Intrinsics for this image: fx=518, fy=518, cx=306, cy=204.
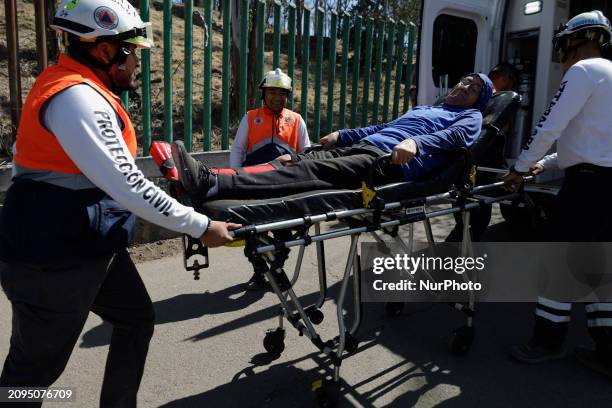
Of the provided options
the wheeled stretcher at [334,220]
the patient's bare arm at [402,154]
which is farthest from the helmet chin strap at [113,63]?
the patient's bare arm at [402,154]

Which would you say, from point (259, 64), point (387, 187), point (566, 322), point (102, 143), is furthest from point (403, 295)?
point (259, 64)

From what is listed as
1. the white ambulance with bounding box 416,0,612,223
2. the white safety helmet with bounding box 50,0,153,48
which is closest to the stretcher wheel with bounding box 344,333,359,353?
the white safety helmet with bounding box 50,0,153,48

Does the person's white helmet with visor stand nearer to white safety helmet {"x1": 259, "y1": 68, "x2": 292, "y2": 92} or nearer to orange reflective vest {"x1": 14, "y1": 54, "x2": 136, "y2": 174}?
white safety helmet {"x1": 259, "y1": 68, "x2": 292, "y2": 92}

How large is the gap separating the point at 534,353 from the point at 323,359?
1290 millimetres

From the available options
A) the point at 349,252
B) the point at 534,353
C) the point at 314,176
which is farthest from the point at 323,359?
the point at 534,353

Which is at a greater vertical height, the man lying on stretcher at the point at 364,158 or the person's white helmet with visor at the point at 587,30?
the person's white helmet with visor at the point at 587,30

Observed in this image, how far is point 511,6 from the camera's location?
558 cm

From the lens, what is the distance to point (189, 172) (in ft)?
7.71

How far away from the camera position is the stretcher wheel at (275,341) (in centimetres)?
320

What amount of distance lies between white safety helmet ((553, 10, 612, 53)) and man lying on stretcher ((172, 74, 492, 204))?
0.74 meters

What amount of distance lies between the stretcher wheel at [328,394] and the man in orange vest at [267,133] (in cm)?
164

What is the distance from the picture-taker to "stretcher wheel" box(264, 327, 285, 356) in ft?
10.5

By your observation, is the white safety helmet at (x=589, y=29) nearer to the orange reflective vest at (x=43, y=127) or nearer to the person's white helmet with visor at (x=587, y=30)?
the person's white helmet with visor at (x=587, y=30)

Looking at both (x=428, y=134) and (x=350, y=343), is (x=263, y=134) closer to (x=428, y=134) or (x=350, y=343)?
(x=428, y=134)
